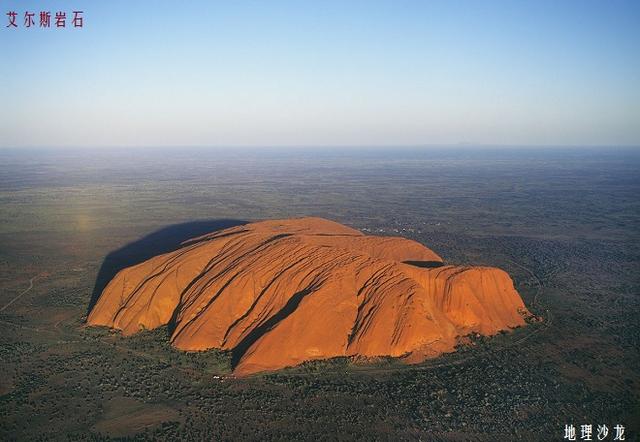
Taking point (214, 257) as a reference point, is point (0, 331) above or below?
below

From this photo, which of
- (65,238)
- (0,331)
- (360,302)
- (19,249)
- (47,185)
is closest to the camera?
(360,302)

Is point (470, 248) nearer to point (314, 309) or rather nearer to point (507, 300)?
Answer: point (507, 300)

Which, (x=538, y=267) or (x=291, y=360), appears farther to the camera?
(x=538, y=267)

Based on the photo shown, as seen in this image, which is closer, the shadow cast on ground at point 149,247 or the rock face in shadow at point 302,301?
the rock face in shadow at point 302,301

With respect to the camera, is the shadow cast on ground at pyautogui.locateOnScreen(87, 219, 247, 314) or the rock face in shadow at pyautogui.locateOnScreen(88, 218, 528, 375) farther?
the shadow cast on ground at pyautogui.locateOnScreen(87, 219, 247, 314)

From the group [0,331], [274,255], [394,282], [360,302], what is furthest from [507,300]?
[0,331]
